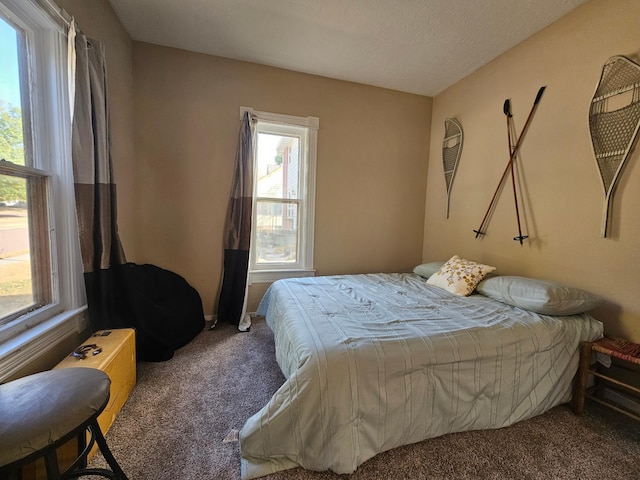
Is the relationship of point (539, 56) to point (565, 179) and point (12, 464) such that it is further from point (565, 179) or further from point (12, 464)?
point (12, 464)

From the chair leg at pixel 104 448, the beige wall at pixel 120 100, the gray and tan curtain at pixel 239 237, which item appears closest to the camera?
the chair leg at pixel 104 448

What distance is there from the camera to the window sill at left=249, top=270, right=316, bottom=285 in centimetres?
290

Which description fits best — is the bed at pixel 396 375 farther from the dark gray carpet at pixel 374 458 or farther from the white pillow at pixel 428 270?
the white pillow at pixel 428 270

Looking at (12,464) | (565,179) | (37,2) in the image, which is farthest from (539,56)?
(12,464)

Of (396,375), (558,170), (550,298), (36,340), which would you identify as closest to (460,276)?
(550,298)

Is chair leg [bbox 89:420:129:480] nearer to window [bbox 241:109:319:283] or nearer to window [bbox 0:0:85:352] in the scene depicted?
window [bbox 0:0:85:352]

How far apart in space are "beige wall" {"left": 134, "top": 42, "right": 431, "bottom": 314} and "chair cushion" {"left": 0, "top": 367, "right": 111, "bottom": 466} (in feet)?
6.07

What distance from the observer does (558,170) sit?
78.8 inches

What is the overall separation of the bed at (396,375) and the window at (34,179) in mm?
1284

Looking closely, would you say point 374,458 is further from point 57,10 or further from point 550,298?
point 57,10

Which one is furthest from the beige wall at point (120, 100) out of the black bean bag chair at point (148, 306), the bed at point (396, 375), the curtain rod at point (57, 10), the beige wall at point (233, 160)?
the bed at point (396, 375)

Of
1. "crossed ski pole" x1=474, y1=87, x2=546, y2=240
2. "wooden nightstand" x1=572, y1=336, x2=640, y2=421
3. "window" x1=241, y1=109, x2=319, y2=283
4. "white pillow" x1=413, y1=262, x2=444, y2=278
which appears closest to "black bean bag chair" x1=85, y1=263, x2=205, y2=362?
"window" x1=241, y1=109, x2=319, y2=283

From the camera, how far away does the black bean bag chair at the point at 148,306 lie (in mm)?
1710

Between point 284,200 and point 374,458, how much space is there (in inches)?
93.8
